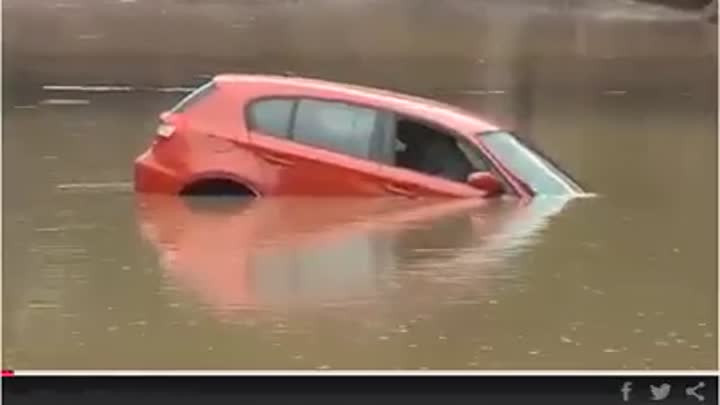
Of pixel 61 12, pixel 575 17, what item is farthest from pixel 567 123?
pixel 61 12

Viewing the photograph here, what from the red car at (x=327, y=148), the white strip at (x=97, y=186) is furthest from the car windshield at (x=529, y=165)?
the white strip at (x=97, y=186)

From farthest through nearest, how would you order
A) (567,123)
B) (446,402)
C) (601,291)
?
(567,123) → (601,291) → (446,402)

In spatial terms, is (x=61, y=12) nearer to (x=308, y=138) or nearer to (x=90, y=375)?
(x=308, y=138)

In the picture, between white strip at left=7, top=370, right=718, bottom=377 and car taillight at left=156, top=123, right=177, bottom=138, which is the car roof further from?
white strip at left=7, top=370, right=718, bottom=377

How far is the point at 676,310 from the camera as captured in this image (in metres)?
2.25

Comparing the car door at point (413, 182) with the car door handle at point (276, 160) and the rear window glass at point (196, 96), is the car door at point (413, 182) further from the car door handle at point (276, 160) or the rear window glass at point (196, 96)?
the rear window glass at point (196, 96)

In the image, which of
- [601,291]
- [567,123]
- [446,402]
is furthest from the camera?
[567,123]

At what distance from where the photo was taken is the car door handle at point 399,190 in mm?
2373

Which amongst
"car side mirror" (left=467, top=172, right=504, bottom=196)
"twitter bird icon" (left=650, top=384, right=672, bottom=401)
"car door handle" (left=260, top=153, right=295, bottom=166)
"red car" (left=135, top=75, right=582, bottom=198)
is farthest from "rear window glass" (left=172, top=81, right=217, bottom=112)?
"twitter bird icon" (left=650, top=384, right=672, bottom=401)

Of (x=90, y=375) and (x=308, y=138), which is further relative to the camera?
(x=308, y=138)

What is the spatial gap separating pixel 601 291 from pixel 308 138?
0.41 metres

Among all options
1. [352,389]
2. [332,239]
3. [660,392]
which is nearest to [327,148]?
[332,239]

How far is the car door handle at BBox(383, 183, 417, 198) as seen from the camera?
237cm

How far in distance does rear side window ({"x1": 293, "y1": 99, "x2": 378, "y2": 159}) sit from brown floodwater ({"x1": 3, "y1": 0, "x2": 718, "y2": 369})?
0.04 m
